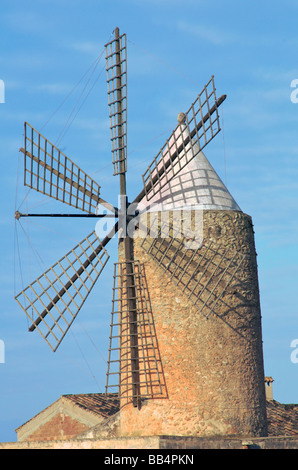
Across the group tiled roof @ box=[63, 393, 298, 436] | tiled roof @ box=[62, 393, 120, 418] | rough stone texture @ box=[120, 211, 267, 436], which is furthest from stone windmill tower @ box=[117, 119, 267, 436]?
tiled roof @ box=[62, 393, 120, 418]

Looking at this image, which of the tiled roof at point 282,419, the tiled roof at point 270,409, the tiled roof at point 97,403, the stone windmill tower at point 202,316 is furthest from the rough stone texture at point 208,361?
the tiled roof at point 97,403

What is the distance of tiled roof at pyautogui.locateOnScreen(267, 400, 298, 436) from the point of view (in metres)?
19.0

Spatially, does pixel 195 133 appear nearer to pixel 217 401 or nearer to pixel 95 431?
pixel 217 401

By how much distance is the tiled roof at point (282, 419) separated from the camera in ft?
62.3

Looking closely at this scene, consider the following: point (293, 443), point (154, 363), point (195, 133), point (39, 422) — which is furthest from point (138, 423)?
point (39, 422)

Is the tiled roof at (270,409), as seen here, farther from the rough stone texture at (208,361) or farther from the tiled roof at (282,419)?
the rough stone texture at (208,361)

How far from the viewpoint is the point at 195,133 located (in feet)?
48.4

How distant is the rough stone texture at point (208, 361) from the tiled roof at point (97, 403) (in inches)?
232

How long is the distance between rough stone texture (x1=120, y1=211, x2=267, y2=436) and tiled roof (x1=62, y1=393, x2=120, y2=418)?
19.3 feet

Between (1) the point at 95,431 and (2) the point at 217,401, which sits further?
(1) the point at 95,431

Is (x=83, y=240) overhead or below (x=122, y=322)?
overhead

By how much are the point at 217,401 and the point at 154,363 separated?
1.10m
